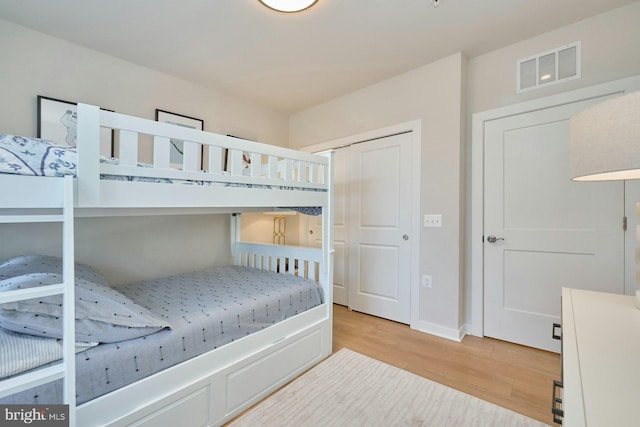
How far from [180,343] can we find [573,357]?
4.68 feet

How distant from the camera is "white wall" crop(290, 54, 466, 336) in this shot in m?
2.31

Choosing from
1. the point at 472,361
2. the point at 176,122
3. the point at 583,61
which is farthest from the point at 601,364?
the point at 176,122

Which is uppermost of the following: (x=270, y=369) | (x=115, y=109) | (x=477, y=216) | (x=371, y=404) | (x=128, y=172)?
(x=115, y=109)

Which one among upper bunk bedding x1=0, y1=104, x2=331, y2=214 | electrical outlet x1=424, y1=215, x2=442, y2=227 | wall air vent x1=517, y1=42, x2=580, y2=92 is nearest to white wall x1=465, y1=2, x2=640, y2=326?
wall air vent x1=517, y1=42, x2=580, y2=92

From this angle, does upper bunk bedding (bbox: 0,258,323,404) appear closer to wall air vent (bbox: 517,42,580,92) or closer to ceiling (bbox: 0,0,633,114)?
ceiling (bbox: 0,0,633,114)

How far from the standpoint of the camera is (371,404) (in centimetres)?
155

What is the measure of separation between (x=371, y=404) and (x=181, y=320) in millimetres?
1144

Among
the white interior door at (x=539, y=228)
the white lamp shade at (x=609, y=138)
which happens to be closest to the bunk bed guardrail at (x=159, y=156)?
the white lamp shade at (x=609, y=138)

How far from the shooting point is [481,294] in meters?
2.35

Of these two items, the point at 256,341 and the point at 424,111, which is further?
the point at 424,111

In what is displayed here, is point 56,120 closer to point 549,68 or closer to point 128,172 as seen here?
point 128,172

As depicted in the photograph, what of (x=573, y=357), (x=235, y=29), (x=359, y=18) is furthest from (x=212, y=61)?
(x=573, y=357)

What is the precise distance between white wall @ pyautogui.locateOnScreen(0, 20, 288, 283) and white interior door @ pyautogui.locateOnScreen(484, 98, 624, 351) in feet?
8.49

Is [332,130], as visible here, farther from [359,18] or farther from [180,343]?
[180,343]
